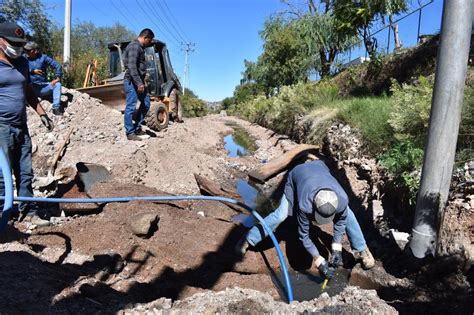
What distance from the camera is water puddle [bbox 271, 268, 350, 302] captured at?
13.1 ft

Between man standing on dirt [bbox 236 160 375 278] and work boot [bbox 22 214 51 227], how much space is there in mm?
2220

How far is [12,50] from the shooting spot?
3801 millimetres

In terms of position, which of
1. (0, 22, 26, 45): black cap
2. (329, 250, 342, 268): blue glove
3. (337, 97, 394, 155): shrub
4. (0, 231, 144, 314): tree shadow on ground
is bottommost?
(329, 250, 342, 268): blue glove

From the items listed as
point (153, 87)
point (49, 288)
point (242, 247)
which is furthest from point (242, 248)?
point (153, 87)

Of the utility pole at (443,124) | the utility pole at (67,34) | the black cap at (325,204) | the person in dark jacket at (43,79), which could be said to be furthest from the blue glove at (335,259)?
the utility pole at (67,34)

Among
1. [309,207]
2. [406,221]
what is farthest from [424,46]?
[309,207]

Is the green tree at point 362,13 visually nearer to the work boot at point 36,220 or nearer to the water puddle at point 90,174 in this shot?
the water puddle at point 90,174

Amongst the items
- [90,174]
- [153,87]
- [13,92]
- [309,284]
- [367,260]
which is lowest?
[309,284]

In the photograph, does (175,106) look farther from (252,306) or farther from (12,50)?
(252,306)

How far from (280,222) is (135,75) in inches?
Result: 171

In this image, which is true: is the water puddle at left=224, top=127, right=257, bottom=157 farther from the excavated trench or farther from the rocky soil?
the excavated trench

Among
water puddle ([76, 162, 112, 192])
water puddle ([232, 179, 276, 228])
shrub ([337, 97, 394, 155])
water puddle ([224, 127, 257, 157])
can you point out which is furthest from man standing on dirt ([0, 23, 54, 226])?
water puddle ([224, 127, 257, 157])

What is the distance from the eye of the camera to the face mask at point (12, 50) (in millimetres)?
3777

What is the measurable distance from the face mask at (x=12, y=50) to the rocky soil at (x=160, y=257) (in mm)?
1739
